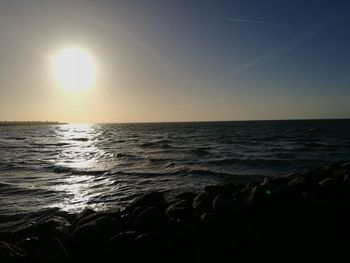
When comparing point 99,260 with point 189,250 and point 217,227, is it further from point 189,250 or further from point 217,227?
point 217,227

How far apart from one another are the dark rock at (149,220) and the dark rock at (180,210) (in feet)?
1.56

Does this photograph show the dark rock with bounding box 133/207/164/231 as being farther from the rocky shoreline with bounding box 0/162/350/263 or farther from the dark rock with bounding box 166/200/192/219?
the dark rock with bounding box 166/200/192/219

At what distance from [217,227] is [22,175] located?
1554 centimetres

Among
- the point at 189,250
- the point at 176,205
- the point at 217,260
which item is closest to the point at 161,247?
the point at 189,250

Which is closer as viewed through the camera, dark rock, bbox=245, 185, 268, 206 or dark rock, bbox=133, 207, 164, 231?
dark rock, bbox=133, 207, 164, 231

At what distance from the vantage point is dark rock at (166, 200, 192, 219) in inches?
291

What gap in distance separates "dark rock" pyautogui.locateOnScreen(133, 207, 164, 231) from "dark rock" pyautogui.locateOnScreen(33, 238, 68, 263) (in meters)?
1.53

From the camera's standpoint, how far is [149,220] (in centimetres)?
682

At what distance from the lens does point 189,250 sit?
5559 millimetres

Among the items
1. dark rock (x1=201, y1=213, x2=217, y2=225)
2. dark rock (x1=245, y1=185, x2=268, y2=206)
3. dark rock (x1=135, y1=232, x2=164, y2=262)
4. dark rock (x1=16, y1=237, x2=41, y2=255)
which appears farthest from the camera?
dark rock (x1=245, y1=185, x2=268, y2=206)

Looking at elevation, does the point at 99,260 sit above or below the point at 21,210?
above

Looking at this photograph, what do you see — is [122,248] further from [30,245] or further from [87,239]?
[30,245]

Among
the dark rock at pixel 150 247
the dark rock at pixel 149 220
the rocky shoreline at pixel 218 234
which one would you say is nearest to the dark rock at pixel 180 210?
the rocky shoreline at pixel 218 234

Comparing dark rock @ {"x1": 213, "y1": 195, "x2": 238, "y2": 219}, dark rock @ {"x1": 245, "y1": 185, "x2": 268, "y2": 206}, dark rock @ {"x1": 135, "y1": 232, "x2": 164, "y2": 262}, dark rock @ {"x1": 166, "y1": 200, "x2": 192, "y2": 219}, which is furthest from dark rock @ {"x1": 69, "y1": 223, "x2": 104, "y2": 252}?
dark rock @ {"x1": 245, "y1": 185, "x2": 268, "y2": 206}
